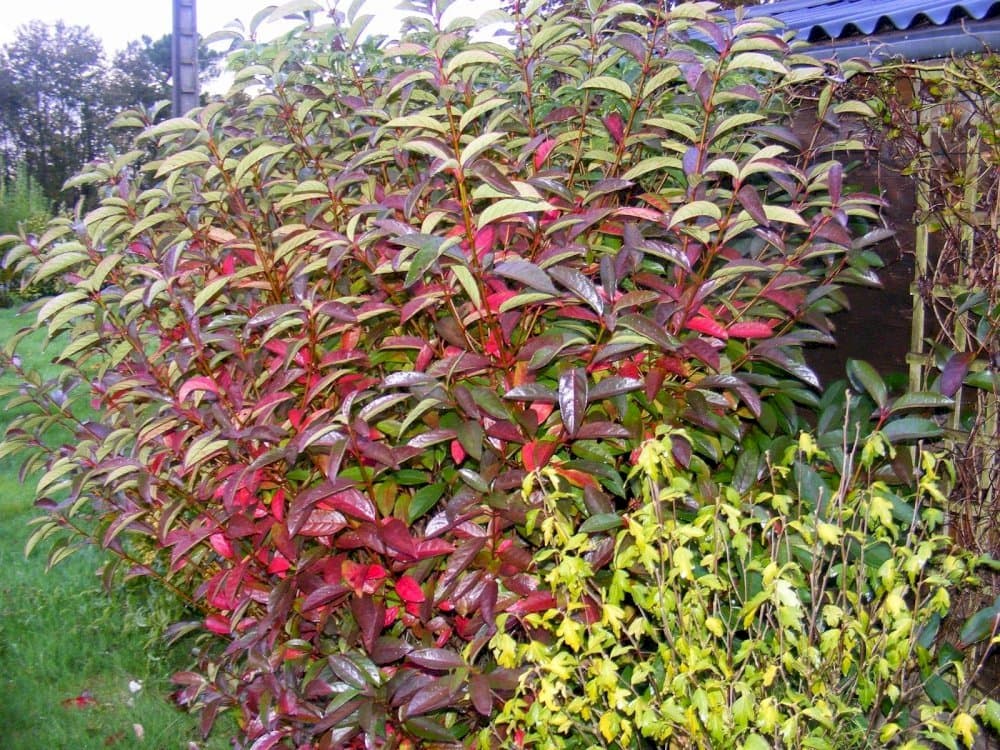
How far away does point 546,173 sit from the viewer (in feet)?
6.98

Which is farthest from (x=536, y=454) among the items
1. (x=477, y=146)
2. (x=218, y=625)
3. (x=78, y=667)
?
(x=78, y=667)

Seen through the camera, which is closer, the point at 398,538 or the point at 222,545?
the point at 398,538

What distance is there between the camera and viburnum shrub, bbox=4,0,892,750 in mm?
1908

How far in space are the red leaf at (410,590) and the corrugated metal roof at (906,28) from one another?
5.56ft

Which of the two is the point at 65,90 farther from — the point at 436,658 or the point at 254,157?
the point at 436,658

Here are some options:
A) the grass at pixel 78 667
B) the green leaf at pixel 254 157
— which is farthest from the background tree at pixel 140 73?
the green leaf at pixel 254 157

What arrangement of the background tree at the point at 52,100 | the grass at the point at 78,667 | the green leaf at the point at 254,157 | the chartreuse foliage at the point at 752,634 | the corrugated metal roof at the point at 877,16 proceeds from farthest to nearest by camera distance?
the background tree at the point at 52,100, the grass at the point at 78,667, the corrugated metal roof at the point at 877,16, the green leaf at the point at 254,157, the chartreuse foliage at the point at 752,634

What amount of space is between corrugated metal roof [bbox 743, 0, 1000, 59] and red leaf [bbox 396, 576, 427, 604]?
169 cm

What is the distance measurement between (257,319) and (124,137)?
17305 millimetres

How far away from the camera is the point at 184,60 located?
504 cm

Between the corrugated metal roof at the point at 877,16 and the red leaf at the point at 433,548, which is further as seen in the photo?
the corrugated metal roof at the point at 877,16

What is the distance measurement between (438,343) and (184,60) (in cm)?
375

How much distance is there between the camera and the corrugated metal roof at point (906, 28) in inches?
92.4

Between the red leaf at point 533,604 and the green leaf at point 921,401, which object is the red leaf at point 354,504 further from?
the green leaf at point 921,401
